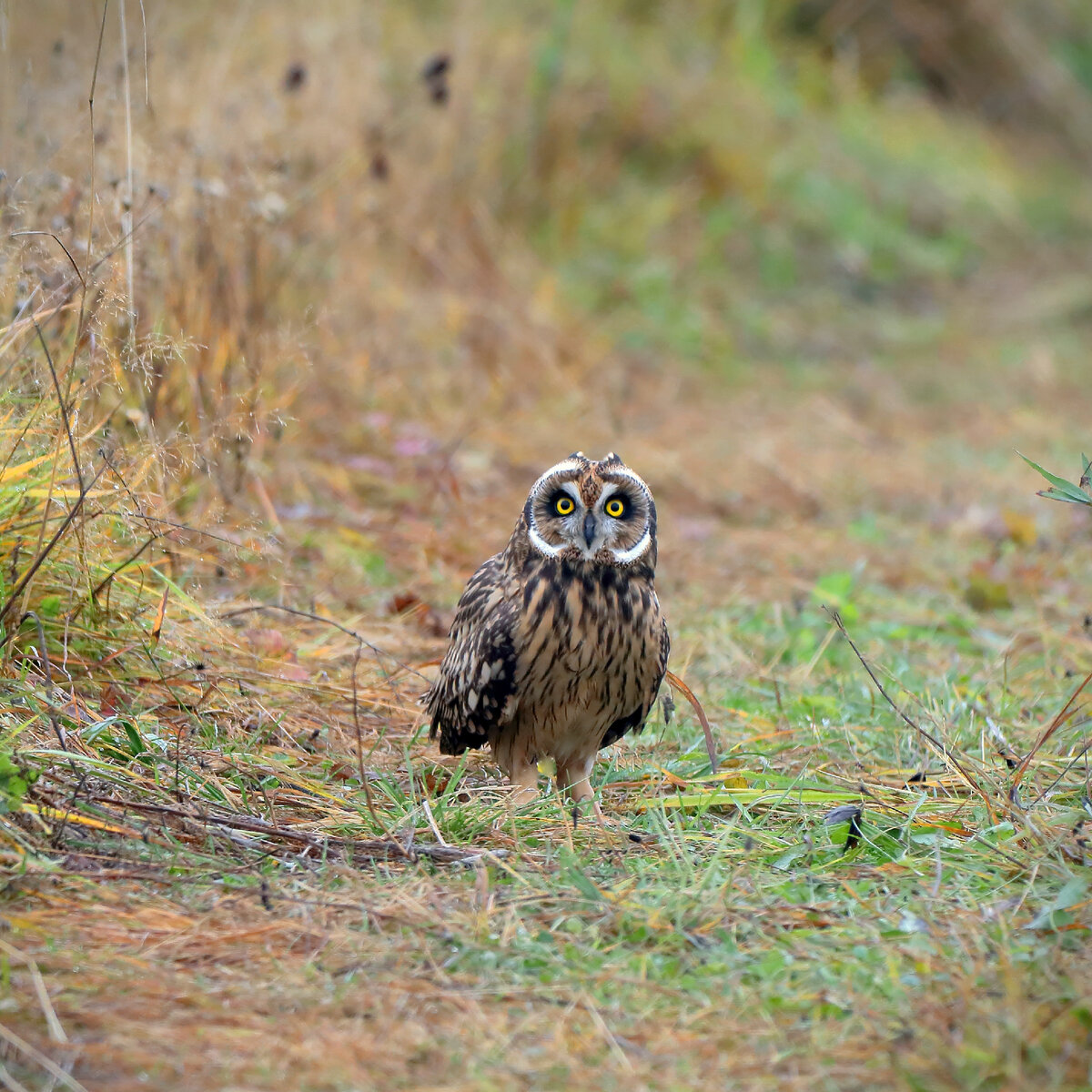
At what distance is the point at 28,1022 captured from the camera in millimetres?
2164

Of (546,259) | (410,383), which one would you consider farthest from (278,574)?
(546,259)

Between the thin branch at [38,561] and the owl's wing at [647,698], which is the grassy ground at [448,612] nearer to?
the thin branch at [38,561]

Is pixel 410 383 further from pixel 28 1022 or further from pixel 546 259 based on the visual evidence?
pixel 28 1022

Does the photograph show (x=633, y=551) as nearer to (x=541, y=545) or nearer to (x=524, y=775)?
(x=541, y=545)

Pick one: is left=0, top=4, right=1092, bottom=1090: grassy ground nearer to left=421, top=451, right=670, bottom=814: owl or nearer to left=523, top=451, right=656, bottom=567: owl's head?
left=421, top=451, right=670, bottom=814: owl

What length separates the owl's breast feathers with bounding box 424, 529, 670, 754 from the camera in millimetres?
3494

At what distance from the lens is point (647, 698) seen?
3.61m

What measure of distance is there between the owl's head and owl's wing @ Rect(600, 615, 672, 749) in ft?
0.76

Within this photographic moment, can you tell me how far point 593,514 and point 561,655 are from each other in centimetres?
39

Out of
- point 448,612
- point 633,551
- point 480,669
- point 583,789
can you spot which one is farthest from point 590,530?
point 448,612

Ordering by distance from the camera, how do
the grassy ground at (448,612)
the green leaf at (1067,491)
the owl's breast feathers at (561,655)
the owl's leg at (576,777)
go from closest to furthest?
1. the grassy ground at (448,612)
2. the green leaf at (1067,491)
3. the owl's breast feathers at (561,655)
4. the owl's leg at (576,777)

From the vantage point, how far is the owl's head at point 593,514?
3.54 metres

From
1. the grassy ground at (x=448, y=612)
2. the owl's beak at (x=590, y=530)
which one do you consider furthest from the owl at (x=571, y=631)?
the grassy ground at (x=448, y=612)

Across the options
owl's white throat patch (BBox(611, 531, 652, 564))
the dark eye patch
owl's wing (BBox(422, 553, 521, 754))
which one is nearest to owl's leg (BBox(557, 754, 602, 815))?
owl's wing (BBox(422, 553, 521, 754))
